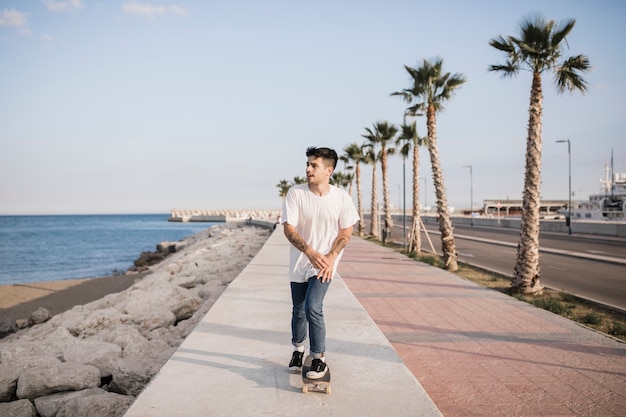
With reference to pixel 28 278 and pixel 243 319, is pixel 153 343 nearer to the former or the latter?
pixel 243 319

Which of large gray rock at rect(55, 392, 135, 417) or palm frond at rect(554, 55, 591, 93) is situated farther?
palm frond at rect(554, 55, 591, 93)

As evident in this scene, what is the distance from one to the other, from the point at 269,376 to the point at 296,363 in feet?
0.87

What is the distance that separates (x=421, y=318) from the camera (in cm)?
838

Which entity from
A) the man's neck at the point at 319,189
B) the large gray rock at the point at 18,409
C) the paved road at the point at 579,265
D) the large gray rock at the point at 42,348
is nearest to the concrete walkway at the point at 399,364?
the large gray rock at the point at 18,409

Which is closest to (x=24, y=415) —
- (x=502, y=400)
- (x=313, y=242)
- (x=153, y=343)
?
(x=153, y=343)

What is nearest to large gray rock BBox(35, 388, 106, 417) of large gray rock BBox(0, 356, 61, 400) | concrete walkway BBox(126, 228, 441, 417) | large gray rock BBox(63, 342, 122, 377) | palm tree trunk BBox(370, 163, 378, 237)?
large gray rock BBox(0, 356, 61, 400)

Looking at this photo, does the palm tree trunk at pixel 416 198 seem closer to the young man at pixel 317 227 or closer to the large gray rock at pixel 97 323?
the large gray rock at pixel 97 323

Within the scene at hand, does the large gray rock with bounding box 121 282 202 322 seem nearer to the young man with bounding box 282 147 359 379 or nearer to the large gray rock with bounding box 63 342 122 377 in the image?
the large gray rock with bounding box 63 342 122 377

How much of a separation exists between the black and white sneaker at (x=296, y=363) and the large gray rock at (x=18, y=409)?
2647 mm

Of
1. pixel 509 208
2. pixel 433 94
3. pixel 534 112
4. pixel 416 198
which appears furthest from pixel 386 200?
pixel 509 208

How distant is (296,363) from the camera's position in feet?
14.9

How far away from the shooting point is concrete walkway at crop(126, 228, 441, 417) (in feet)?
12.3

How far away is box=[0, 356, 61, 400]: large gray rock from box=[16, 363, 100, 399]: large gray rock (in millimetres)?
133

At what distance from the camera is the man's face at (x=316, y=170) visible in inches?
162
